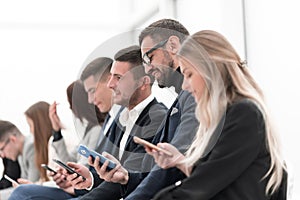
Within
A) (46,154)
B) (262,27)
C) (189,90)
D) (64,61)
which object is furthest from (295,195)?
(64,61)

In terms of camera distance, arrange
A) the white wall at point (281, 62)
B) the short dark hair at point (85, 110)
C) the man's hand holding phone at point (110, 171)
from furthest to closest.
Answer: the white wall at point (281, 62)
the short dark hair at point (85, 110)
the man's hand holding phone at point (110, 171)

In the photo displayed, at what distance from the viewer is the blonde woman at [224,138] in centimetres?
138

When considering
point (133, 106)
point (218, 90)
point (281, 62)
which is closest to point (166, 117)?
point (133, 106)

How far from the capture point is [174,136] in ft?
5.45

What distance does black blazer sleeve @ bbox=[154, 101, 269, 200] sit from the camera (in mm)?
1372

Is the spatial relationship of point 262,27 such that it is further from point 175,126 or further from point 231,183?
point 231,183

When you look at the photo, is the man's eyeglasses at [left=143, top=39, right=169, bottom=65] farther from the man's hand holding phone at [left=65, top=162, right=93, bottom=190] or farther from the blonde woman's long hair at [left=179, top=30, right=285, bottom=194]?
the man's hand holding phone at [left=65, top=162, right=93, bottom=190]

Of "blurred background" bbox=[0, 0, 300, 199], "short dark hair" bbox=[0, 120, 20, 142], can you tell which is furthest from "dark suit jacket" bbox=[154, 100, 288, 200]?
"short dark hair" bbox=[0, 120, 20, 142]

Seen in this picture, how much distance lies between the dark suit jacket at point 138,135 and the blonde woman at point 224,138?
0.36 m

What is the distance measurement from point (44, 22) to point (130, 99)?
8.94 feet

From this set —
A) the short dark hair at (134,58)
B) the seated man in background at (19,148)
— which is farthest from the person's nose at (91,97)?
the seated man in background at (19,148)

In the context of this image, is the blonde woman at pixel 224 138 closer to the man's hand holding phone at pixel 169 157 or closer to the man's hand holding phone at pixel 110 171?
the man's hand holding phone at pixel 169 157

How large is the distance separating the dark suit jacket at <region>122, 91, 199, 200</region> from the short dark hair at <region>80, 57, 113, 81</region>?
1.37 feet

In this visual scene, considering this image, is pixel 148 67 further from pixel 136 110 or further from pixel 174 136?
pixel 174 136
